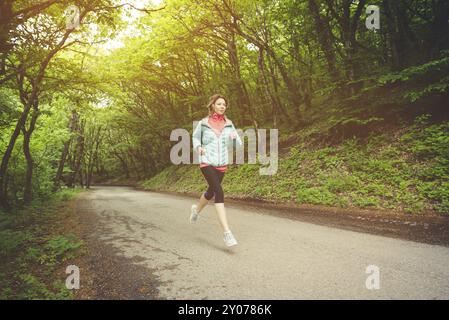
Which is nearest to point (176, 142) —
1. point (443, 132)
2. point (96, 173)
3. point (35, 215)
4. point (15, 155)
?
point (15, 155)

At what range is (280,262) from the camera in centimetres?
406

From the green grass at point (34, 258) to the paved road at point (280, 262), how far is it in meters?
0.80

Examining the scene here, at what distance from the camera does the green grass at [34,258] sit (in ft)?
11.4

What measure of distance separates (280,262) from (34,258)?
3.87m

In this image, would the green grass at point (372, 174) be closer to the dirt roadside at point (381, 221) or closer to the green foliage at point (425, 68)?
the dirt roadside at point (381, 221)

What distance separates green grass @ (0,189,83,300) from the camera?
347 cm

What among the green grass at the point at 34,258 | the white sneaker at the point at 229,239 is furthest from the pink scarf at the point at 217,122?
the green grass at the point at 34,258

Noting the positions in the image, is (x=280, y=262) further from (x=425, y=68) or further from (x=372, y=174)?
(x=425, y=68)

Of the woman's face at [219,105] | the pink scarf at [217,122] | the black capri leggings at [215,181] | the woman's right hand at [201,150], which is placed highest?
the woman's face at [219,105]

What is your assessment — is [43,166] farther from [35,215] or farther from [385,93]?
[385,93]

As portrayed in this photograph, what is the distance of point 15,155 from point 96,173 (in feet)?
181

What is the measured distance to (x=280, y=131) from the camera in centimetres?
1711

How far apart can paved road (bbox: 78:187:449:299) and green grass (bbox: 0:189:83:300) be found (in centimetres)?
80

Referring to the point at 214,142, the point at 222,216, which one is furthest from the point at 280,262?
the point at 214,142
